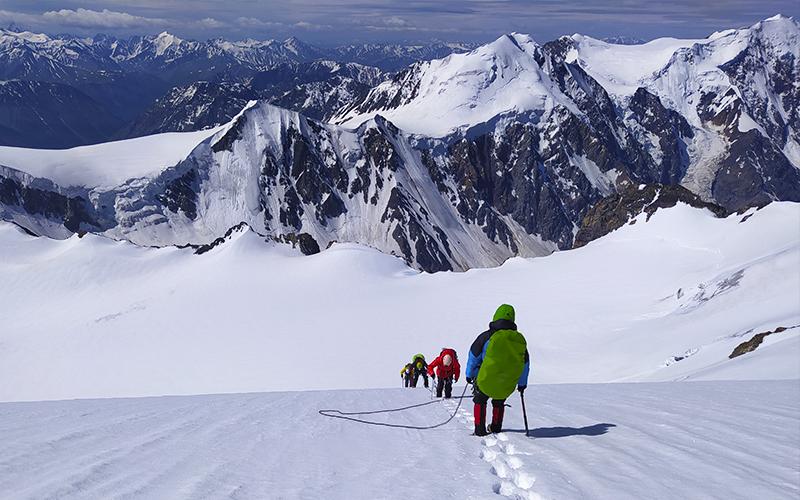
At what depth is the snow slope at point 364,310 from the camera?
3800cm

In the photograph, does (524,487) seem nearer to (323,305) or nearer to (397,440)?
(397,440)

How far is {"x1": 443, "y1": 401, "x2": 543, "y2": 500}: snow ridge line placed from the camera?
664 cm

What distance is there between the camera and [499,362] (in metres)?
9.29

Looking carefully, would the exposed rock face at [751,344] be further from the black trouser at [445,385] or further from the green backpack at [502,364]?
the green backpack at [502,364]

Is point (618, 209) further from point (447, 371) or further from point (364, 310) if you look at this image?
point (447, 371)

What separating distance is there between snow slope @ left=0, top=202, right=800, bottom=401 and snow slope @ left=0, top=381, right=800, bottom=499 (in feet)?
39.7

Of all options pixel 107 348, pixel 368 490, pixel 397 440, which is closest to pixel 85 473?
pixel 368 490

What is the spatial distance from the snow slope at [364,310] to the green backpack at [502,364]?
1423cm

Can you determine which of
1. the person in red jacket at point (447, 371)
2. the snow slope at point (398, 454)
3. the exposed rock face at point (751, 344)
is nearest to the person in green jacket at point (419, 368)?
the person in red jacket at point (447, 371)

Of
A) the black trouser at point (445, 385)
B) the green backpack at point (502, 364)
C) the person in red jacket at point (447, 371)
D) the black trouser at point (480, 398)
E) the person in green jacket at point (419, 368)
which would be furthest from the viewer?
the person in green jacket at point (419, 368)

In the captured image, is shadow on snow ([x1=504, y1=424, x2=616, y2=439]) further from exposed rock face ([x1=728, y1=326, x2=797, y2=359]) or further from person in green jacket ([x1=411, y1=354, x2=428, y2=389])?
exposed rock face ([x1=728, y1=326, x2=797, y2=359])

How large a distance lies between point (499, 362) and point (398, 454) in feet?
7.03

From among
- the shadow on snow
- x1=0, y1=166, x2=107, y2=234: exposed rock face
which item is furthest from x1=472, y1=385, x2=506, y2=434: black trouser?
x1=0, y1=166, x2=107, y2=234: exposed rock face

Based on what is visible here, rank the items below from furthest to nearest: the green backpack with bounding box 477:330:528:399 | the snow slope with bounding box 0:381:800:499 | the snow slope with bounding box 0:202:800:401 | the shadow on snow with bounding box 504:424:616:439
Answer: the snow slope with bounding box 0:202:800:401, the shadow on snow with bounding box 504:424:616:439, the green backpack with bounding box 477:330:528:399, the snow slope with bounding box 0:381:800:499
